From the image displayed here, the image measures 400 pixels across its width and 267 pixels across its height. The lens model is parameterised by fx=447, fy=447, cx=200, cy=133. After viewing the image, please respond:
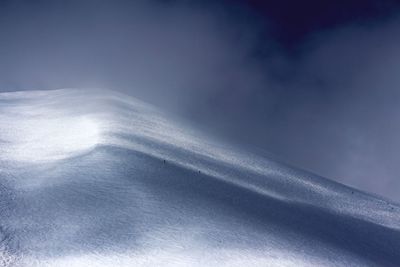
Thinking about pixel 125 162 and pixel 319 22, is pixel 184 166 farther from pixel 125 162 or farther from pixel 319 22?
pixel 319 22

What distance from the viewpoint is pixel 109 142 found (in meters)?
2.93

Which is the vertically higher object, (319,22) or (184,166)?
(319,22)

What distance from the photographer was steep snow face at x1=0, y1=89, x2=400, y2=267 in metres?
1.60

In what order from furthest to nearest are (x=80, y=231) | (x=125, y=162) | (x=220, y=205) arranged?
(x=125, y=162)
(x=220, y=205)
(x=80, y=231)

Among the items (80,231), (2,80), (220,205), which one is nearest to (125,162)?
(220,205)

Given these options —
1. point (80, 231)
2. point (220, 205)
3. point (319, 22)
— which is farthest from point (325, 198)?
point (319, 22)

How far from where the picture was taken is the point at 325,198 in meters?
3.29

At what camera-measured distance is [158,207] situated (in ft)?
6.54

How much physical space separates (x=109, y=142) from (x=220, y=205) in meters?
1.01

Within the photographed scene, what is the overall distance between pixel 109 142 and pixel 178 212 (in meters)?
1.11

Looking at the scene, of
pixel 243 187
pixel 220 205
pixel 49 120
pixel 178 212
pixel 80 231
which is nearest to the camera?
pixel 80 231

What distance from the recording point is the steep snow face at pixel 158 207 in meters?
1.60

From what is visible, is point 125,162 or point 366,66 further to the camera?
point 366,66

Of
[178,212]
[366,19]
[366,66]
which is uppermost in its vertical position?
[366,19]
